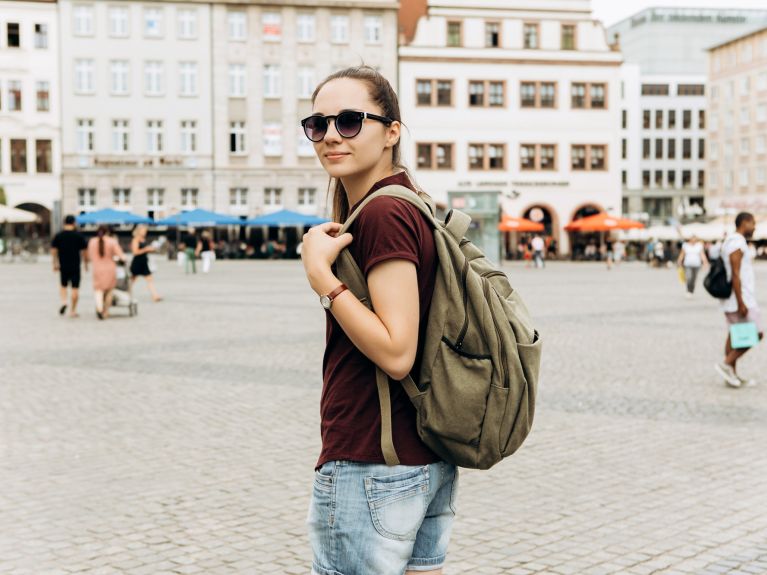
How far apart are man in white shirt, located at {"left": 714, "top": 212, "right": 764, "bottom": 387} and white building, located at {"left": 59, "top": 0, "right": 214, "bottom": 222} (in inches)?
2017

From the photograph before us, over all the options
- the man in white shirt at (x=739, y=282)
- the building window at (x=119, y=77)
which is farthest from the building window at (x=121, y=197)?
the man in white shirt at (x=739, y=282)

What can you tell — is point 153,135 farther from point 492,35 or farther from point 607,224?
point 607,224

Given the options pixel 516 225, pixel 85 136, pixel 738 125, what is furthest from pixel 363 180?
pixel 738 125

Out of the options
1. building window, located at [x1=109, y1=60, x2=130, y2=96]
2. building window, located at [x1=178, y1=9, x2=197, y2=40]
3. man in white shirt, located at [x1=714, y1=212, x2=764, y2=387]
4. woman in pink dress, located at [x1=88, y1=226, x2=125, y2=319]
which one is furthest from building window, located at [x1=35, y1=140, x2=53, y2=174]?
man in white shirt, located at [x1=714, y1=212, x2=764, y2=387]

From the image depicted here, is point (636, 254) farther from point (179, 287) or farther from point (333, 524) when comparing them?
point (333, 524)

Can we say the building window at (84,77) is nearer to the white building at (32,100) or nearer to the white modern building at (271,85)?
the white building at (32,100)

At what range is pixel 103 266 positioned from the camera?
16828mm

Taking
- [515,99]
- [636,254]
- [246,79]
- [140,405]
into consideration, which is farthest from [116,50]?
[140,405]

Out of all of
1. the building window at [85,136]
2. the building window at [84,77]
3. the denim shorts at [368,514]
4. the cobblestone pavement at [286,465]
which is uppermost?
the building window at [84,77]

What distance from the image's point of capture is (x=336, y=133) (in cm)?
236

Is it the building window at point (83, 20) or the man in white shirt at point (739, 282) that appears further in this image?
the building window at point (83, 20)

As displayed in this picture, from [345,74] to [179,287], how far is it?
24.7 meters

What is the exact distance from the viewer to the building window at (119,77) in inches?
2301

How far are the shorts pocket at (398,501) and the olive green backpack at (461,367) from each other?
0.06 metres
